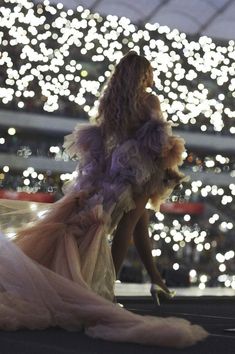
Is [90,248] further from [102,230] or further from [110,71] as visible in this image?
[110,71]

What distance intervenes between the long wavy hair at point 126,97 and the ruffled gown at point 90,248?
0.06 metres

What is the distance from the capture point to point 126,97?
4.44 meters

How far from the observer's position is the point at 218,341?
10.9 feet

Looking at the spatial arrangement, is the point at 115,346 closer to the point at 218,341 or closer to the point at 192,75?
the point at 218,341

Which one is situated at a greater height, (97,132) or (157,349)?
(97,132)

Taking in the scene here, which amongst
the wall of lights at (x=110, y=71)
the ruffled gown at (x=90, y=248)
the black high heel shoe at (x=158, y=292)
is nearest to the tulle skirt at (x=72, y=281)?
the ruffled gown at (x=90, y=248)

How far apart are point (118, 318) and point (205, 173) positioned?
11.6 m

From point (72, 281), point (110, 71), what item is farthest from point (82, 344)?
point (110, 71)

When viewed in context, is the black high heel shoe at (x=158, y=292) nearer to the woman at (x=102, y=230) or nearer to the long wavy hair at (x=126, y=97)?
→ the woman at (x=102, y=230)

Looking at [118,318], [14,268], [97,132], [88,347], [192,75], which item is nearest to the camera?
[88,347]

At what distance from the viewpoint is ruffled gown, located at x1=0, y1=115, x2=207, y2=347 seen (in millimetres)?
3289

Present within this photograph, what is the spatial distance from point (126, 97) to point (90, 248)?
2.77 ft

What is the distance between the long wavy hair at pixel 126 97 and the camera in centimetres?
442

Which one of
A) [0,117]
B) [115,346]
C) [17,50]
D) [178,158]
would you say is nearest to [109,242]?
[178,158]
